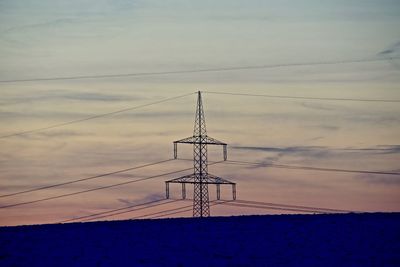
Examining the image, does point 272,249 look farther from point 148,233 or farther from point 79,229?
point 79,229

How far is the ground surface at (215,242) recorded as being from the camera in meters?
31.2

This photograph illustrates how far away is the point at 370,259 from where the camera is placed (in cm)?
3064

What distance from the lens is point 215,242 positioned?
3547 cm

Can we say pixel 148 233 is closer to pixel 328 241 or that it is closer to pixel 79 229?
pixel 79 229

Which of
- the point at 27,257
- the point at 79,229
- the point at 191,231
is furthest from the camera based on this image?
the point at 79,229

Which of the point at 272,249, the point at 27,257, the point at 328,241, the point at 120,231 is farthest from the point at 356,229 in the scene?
the point at 27,257

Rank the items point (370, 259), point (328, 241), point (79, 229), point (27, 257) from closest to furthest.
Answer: point (370, 259) < point (27, 257) < point (328, 241) < point (79, 229)

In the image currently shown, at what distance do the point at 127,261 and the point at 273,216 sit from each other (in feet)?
44.3

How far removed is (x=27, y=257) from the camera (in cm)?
3309

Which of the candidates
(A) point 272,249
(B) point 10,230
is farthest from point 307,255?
(B) point 10,230

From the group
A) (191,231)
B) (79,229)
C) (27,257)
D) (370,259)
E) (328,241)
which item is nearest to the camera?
(370,259)

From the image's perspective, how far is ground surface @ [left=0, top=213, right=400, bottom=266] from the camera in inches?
1227

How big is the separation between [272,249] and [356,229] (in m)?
6.35

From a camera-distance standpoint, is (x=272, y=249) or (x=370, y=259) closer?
(x=370, y=259)
